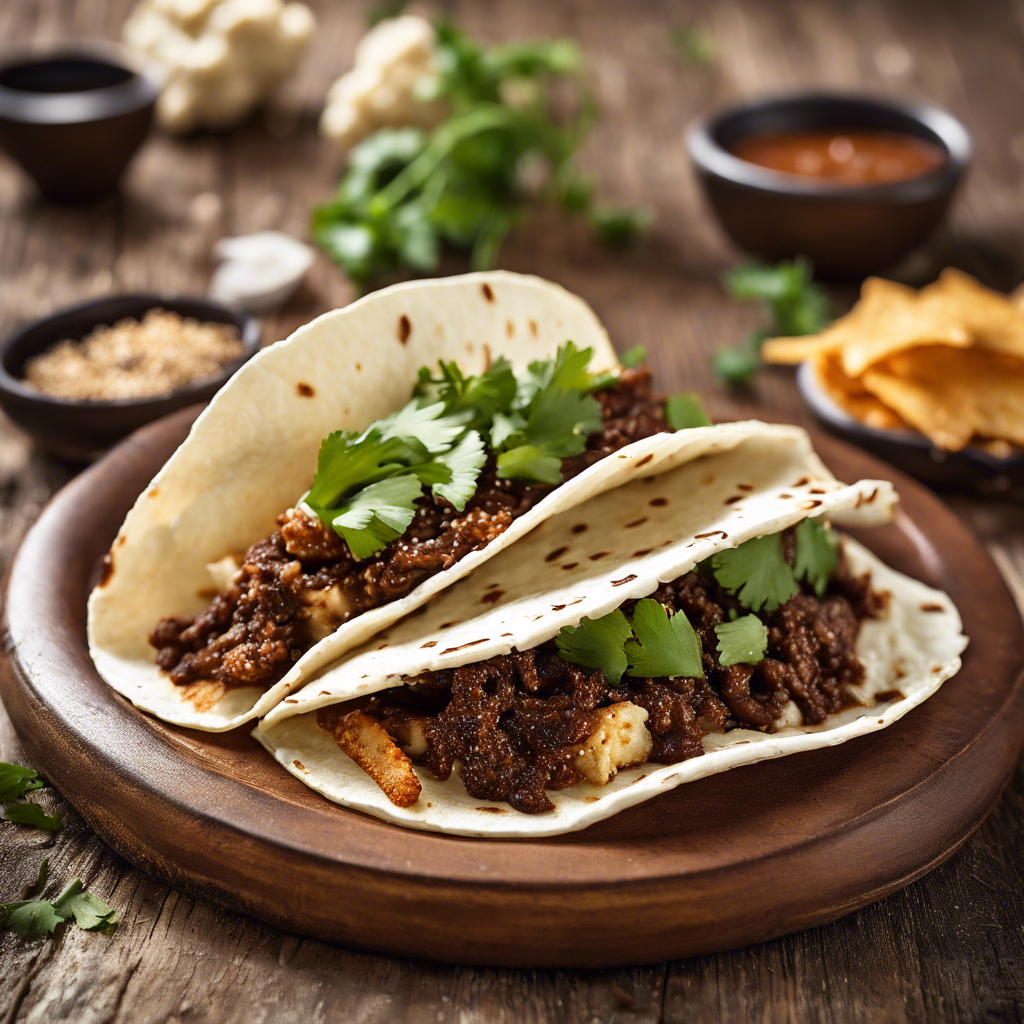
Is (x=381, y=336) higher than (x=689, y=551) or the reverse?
higher

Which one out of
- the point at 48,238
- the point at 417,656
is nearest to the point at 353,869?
the point at 417,656

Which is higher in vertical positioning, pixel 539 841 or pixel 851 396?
pixel 539 841

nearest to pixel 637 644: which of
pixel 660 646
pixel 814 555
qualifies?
pixel 660 646

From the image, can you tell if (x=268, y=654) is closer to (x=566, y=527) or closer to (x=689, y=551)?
(x=566, y=527)

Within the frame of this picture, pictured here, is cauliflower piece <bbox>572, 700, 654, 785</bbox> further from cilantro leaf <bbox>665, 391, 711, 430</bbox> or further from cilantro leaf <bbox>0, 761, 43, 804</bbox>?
cilantro leaf <bbox>0, 761, 43, 804</bbox>

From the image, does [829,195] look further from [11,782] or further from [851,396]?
[11,782]

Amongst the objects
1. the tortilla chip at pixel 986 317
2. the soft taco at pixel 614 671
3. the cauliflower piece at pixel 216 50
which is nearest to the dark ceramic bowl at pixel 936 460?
the tortilla chip at pixel 986 317

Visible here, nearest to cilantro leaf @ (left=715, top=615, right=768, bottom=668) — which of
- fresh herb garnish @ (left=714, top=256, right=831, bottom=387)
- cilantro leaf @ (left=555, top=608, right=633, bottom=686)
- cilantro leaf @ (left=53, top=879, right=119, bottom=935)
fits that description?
cilantro leaf @ (left=555, top=608, right=633, bottom=686)
